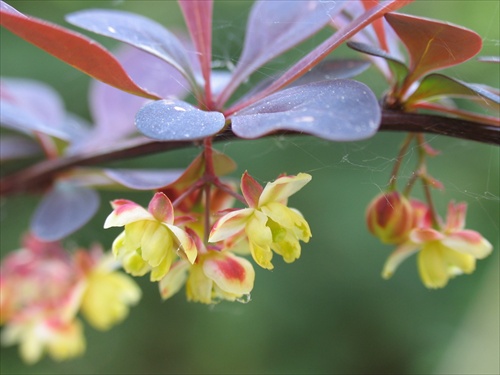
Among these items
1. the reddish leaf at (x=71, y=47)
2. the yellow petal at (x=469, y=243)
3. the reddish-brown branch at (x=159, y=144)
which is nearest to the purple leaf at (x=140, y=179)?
the reddish-brown branch at (x=159, y=144)

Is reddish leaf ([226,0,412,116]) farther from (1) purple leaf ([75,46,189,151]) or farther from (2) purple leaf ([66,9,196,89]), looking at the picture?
(1) purple leaf ([75,46,189,151])

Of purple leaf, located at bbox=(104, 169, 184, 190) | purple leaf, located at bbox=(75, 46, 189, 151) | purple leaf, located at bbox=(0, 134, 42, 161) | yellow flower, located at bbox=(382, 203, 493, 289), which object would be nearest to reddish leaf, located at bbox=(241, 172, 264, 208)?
purple leaf, located at bbox=(104, 169, 184, 190)

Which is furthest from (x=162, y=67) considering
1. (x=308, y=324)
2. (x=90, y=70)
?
(x=308, y=324)

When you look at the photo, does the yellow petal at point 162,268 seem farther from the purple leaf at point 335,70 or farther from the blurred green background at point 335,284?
the blurred green background at point 335,284

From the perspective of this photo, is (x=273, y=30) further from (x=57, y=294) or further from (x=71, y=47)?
Result: (x=57, y=294)

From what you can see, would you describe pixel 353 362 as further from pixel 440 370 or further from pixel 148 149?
pixel 148 149

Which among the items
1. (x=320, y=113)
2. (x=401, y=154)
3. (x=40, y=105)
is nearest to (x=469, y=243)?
(x=401, y=154)
